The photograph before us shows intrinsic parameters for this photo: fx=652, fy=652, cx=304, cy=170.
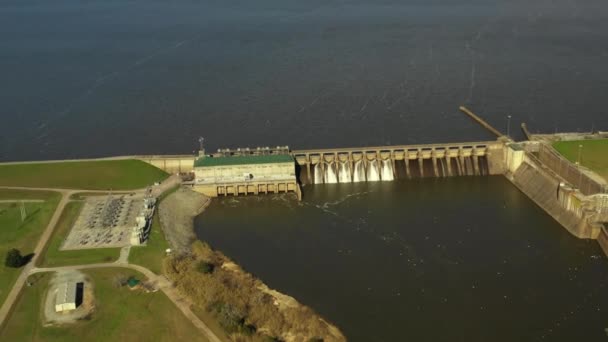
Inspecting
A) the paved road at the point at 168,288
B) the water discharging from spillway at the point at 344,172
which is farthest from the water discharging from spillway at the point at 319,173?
the paved road at the point at 168,288

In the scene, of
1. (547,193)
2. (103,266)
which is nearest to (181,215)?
(103,266)

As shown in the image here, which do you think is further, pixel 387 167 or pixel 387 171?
pixel 387 167

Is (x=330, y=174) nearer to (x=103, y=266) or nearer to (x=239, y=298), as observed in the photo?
(x=239, y=298)

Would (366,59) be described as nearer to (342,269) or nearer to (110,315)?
(342,269)

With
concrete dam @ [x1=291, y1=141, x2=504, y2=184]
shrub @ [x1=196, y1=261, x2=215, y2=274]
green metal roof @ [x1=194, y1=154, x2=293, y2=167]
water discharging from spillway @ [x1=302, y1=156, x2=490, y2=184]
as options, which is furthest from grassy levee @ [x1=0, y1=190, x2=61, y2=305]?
water discharging from spillway @ [x1=302, y1=156, x2=490, y2=184]

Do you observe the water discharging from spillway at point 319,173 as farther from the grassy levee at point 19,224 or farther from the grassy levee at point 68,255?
the grassy levee at point 19,224
